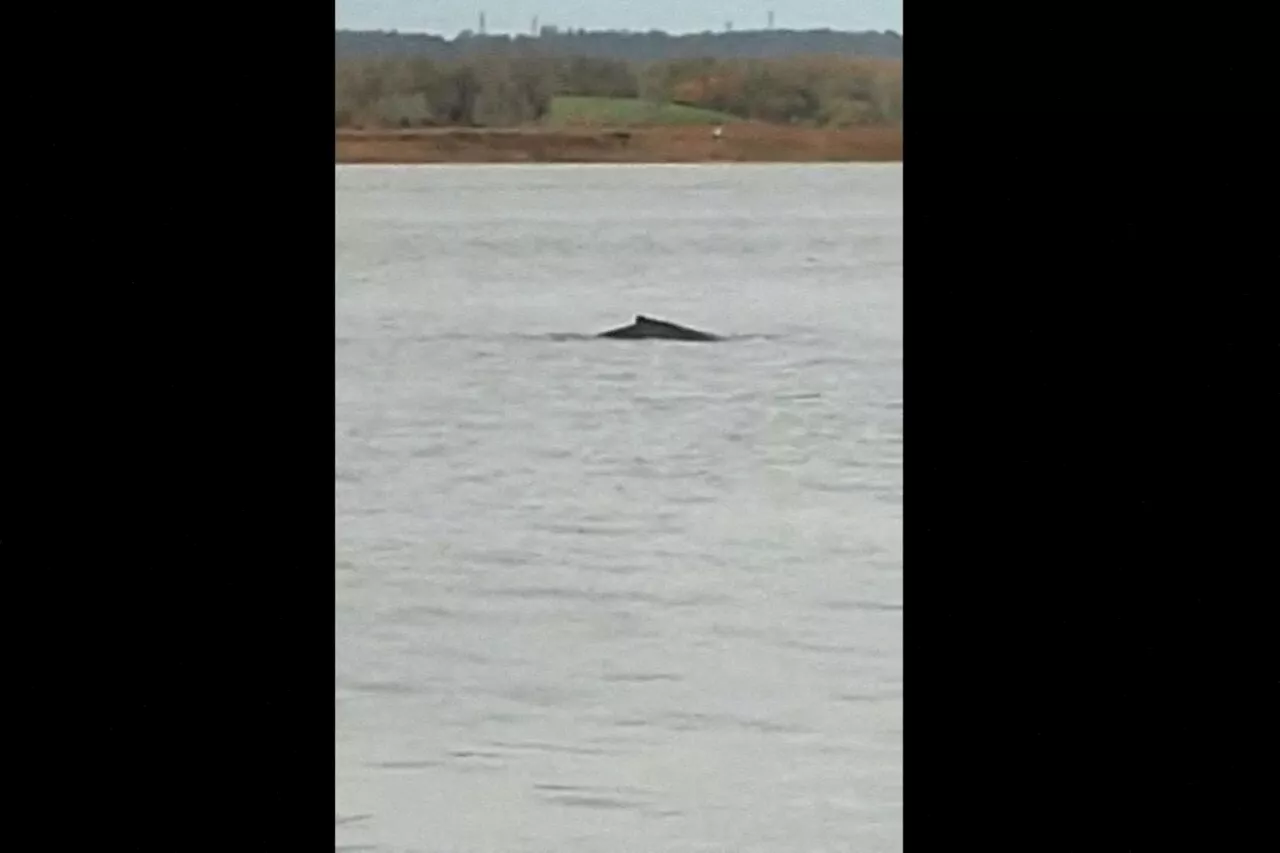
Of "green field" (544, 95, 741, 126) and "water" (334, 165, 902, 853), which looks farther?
"green field" (544, 95, 741, 126)

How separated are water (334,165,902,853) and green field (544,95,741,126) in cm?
93

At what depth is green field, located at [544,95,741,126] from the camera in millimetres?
7383

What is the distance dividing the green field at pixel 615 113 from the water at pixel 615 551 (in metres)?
0.93

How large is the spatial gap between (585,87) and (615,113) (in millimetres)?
344
